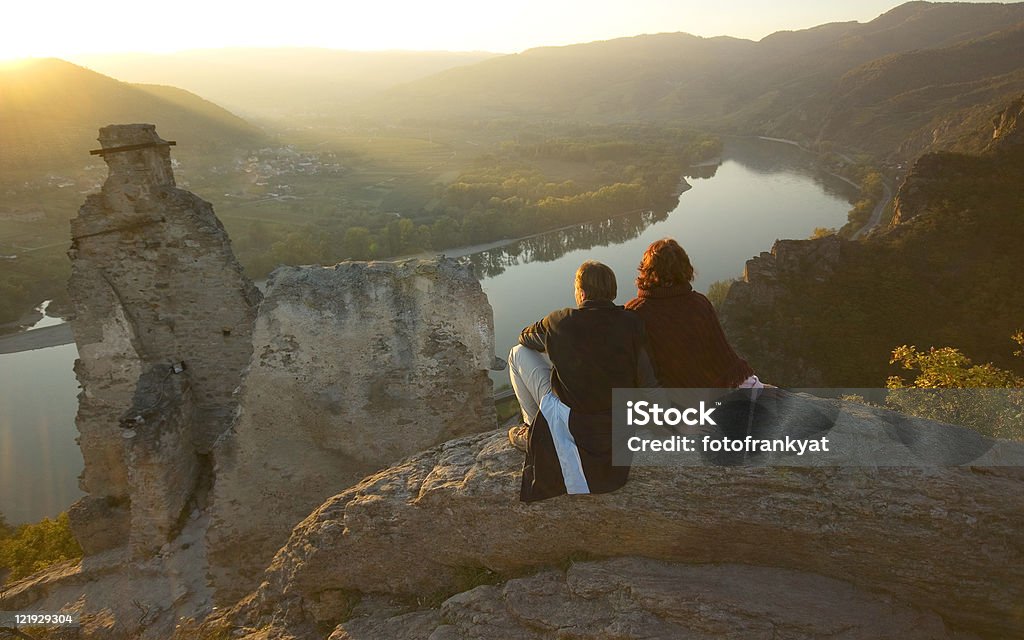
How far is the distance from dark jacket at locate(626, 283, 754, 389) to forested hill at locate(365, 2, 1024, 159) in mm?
53866

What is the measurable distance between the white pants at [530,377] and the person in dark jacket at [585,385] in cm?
20

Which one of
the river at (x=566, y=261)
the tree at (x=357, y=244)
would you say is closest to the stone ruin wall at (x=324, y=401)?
the river at (x=566, y=261)

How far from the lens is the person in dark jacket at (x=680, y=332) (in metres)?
3.82

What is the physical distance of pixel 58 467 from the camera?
17.8 metres

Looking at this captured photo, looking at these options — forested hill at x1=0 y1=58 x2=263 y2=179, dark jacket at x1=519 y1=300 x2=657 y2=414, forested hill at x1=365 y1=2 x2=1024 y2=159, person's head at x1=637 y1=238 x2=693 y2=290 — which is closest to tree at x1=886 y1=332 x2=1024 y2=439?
person's head at x1=637 y1=238 x2=693 y2=290

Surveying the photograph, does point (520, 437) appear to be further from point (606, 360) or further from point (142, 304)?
point (142, 304)

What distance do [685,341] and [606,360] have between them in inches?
22.9

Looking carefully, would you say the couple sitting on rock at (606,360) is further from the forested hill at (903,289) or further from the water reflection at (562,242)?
the water reflection at (562,242)

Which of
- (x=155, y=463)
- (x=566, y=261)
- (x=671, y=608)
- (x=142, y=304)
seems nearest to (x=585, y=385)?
(x=671, y=608)

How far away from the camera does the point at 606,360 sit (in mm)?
3656

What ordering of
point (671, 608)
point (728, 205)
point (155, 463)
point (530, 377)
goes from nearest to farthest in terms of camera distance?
point (671, 608)
point (530, 377)
point (155, 463)
point (728, 205)

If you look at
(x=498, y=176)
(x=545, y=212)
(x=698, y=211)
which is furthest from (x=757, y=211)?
(x=498, y=176)

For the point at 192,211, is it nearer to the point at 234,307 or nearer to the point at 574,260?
the point at 234,307

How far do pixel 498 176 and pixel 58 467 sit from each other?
186ft
